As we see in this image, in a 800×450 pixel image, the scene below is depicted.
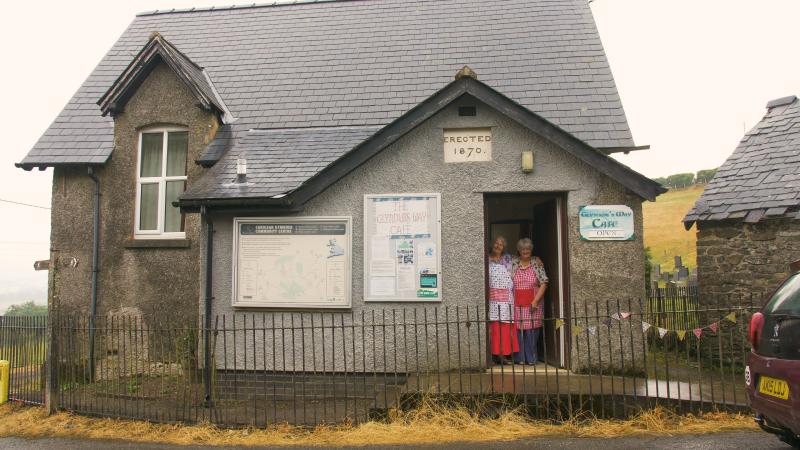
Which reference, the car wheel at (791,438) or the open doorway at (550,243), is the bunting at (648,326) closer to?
the open doorway at (550,243)

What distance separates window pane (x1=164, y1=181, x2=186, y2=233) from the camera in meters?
9.95

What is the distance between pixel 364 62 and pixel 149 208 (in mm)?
5041

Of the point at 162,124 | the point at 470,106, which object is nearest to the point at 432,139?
the point at 470,106

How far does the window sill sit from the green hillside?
84.1 ft

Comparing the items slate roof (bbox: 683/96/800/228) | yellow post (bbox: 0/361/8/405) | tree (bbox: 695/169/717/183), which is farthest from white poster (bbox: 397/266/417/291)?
tree (bbox: 695/169/717/183)

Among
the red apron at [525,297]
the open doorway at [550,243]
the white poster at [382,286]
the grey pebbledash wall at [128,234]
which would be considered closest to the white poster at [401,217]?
the white poster at [382,286]

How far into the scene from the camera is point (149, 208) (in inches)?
397

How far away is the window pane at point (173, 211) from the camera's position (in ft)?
32.6

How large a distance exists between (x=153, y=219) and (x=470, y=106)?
591 centimetres

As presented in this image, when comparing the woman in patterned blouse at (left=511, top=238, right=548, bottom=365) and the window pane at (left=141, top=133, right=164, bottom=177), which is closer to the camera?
the woman in patterned blouse at (left=511, top=238, right=548, bottom=365)

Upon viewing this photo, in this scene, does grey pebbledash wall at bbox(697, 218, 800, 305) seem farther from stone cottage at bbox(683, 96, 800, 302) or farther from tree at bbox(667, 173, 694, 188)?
tree at bbox(667, 173, 694, 188)

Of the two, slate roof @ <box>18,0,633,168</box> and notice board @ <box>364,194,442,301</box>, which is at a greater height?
slate roof @ <box>18,0,633,168</box>

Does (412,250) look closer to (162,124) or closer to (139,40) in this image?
(162,124)

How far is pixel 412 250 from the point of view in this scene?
26.0 feet
